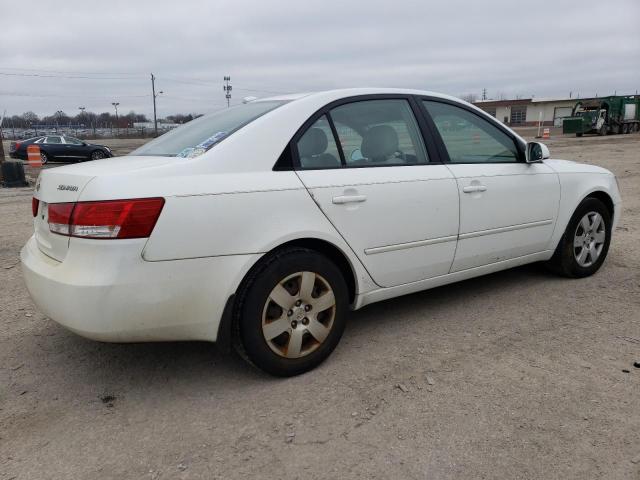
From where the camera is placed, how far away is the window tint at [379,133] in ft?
10.5

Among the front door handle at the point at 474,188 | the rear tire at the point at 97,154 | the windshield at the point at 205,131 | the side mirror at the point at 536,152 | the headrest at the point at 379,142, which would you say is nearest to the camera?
the windshield at the point at 205,131

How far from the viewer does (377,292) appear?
10.8 feet

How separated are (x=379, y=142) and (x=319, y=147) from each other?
51 centimetres

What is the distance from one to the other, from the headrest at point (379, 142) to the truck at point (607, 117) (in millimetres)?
37181

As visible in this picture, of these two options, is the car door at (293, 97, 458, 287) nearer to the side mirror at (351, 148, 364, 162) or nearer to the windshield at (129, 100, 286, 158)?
the side mirror at (351, 148, 364, 162)

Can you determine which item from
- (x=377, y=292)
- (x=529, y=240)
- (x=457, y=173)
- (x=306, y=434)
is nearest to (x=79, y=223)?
(x=306, y=434)

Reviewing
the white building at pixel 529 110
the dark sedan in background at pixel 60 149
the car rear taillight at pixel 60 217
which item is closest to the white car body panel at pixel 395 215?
the car rear taillight at pixel 60 217

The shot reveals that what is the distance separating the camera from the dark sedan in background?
21625 mm

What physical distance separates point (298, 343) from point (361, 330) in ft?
2.71

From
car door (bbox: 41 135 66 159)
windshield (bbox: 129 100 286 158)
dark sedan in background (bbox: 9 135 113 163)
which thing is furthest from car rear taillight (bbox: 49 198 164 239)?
car door (bbox: 41 135 66 159)

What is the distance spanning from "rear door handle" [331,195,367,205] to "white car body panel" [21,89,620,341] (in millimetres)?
21

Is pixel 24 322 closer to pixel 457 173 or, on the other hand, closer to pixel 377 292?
pixel 377 292

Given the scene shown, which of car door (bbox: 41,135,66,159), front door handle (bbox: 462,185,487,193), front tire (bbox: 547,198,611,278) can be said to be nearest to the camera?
front door handle (bbox: 462,185,487,193)

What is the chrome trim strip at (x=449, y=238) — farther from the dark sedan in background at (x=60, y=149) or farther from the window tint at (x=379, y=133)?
the dark sedan in background at (x=60, y=149)
